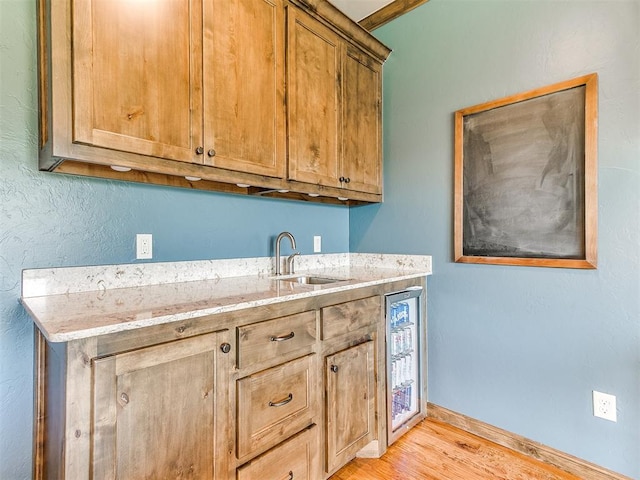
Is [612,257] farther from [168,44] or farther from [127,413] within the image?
[168,44]

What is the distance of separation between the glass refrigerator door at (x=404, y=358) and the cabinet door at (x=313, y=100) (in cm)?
Result: 88

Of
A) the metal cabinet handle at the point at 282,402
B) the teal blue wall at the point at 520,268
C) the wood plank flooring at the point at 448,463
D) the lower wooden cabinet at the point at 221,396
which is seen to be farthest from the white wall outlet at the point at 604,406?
the metal cabinet handle at the point at 282,402

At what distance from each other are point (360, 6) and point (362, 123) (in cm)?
89

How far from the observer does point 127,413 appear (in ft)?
3.16

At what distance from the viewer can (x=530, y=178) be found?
1790 mm

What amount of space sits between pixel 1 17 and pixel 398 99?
2081mm

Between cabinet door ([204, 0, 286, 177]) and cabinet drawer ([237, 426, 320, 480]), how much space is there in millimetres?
1210

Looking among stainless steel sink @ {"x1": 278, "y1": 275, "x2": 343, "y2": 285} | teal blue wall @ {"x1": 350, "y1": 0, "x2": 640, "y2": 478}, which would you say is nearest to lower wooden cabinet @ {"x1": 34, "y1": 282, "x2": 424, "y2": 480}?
stainless steel sink @ {"x1": 278, "y1": 275, "x2": 343, "y2": 285}

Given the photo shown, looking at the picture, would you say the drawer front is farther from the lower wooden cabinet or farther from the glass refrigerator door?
the glass refrigerator door

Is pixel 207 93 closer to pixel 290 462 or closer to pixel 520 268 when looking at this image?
pixel 290 462

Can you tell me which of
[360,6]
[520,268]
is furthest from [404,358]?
[360,6]

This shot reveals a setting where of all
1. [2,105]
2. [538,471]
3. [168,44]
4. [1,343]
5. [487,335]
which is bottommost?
[538,471]

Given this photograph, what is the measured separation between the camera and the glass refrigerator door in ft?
6.59

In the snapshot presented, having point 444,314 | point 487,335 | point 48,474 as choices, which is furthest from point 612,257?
point 48,474
